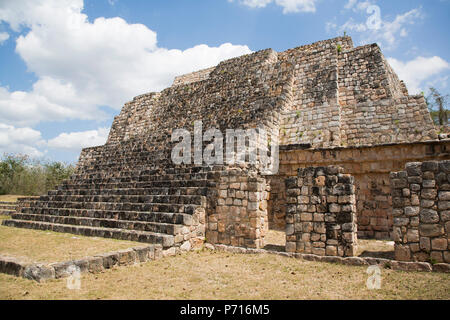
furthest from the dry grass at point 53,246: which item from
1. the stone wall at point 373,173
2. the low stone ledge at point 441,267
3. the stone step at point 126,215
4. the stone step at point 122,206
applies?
the low stone ledge at point 441,267

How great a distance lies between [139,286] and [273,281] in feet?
7.51

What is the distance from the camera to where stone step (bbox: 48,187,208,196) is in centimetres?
904

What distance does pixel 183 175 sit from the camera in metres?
10.4

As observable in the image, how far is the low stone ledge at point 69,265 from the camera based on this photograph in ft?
16.7

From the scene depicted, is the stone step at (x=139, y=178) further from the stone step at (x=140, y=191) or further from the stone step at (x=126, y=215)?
the stone step at (x=126, y=215)

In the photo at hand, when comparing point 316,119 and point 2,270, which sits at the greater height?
point 316,119

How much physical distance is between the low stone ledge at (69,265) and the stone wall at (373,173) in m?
4.79

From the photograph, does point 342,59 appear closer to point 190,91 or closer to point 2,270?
point 190,91

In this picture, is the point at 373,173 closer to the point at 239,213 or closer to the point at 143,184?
the point at 239,213

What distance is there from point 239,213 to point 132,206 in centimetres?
355
